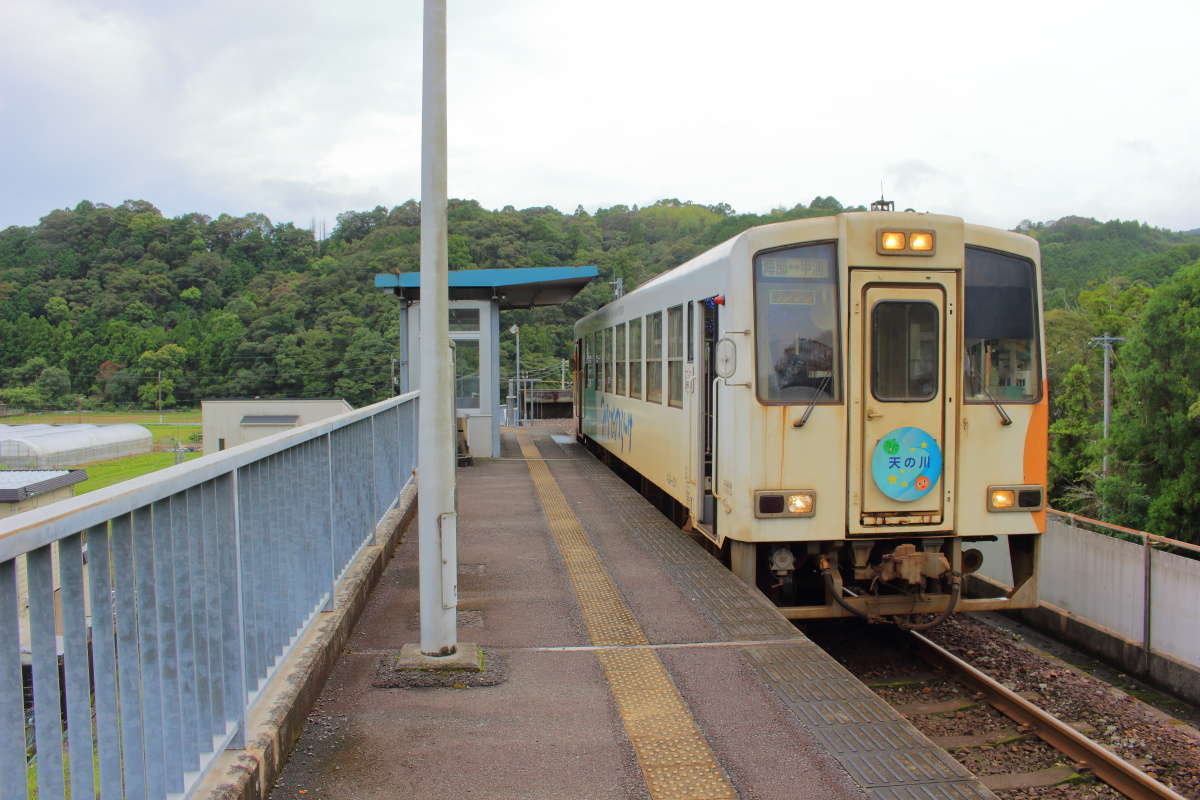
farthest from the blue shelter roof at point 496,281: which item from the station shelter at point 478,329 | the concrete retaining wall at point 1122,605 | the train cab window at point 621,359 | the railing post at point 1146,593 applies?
the railing post at point 1146,593

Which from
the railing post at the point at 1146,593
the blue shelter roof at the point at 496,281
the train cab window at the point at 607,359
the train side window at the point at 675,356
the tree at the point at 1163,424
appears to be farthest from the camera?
the tree at the point at 1163,424

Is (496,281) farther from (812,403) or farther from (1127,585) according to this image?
(1127,585)

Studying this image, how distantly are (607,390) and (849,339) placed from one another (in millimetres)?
7609

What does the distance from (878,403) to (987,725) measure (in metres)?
2.21

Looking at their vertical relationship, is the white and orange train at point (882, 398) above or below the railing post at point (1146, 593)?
above

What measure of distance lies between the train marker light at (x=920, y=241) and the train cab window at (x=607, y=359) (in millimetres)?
6794

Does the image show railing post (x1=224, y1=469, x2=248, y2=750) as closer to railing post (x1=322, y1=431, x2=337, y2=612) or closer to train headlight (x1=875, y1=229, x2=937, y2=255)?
railing post (x1=322, y1=431, x2=337, y2=612)

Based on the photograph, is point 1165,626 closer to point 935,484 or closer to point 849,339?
point 935,484

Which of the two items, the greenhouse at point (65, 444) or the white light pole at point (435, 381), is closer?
the white light pole at point (435, 381)

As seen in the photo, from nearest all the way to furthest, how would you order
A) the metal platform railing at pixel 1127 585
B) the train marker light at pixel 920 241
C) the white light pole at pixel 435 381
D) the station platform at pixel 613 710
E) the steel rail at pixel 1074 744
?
the station platform at pixel 613 710 < the white light pole at pixel 435 381 < the steel rail at pixel 1074 744 < the train marker light at pixel 920 241 < the metal platform railing at pixel 1127 585

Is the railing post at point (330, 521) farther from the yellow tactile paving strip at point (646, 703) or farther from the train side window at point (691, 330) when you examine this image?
the train side window at point (691, 330)

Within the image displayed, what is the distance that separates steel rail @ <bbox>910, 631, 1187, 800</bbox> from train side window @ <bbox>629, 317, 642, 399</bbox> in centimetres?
509

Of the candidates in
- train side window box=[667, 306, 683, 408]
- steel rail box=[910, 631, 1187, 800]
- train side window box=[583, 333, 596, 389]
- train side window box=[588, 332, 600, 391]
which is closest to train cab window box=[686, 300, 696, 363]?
train side window box=[667, 306, 683, 408]

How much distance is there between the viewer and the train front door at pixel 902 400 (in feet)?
21.0
